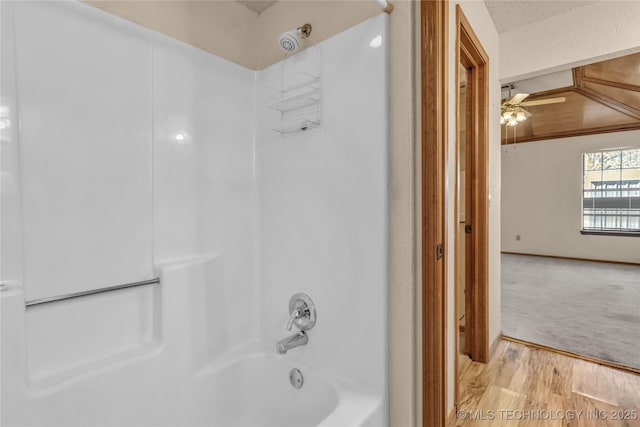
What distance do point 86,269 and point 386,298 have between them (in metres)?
1.20

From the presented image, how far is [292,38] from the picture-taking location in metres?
1.42

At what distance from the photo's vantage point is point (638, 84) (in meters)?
3.53

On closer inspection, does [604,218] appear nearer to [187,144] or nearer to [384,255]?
[384,255]

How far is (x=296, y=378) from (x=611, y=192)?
7.03 meters

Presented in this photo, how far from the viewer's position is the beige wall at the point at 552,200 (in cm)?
560

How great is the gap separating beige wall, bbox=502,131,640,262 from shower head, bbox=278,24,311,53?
21.8ft

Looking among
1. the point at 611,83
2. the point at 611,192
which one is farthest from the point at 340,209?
the point at 611,192

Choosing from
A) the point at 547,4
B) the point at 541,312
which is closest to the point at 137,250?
the point at 547,4

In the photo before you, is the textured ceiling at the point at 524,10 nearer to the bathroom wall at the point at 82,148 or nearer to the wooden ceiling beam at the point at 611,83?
the wooden ceiling beam at the point at 611,83

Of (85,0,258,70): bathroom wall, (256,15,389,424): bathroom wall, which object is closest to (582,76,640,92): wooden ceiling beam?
(256,15,389,424): bathroom wall

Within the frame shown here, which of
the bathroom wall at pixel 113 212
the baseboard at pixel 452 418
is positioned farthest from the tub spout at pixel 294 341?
the baseboard at pixel 452 418

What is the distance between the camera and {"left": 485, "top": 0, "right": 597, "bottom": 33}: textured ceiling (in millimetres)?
2076

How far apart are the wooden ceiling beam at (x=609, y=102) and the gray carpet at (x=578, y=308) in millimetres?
2541

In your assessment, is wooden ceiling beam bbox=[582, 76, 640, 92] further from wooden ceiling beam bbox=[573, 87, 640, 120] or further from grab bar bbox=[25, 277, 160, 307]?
grab bar bbox=[25, 277, 160, 307]
